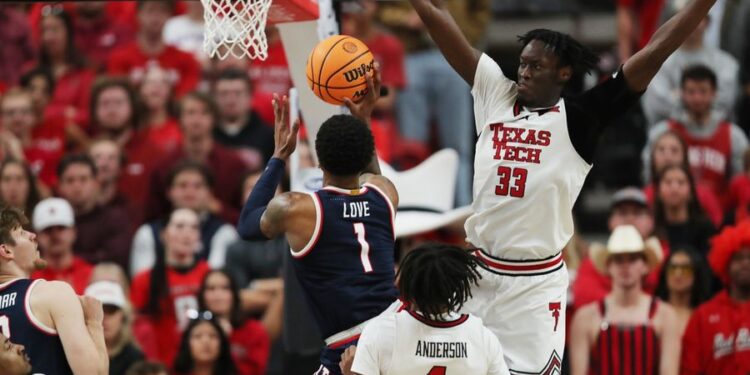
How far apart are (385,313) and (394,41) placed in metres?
6.95

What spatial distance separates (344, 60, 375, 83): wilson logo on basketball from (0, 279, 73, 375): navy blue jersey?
206cm

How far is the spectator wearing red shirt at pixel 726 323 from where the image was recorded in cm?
1065

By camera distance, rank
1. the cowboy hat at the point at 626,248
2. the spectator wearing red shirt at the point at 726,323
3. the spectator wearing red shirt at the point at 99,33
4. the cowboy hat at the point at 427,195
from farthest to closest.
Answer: the spectator wearing red shirt at the point at 99,33
the cowboy hat at the point at 427,195
the cowboy hat at the point at 626,248
the spectator wearing red shirt at the point at 726,323

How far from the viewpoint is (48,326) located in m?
7.58

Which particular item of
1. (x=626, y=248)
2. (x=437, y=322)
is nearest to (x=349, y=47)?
(x=437, y=322)

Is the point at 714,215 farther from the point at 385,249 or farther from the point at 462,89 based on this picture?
the point at 385,249

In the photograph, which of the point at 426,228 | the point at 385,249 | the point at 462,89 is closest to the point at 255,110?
the point at 462,89

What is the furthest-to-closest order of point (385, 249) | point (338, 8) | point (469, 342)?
point (338, 8) < point (385, 249) < point (469, 342)

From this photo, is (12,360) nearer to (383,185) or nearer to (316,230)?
(316,230)

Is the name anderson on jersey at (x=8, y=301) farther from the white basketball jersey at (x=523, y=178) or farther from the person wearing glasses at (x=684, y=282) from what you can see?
the person wearing glasses at (x=684, y=282)

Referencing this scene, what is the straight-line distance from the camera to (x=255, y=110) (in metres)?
14.0

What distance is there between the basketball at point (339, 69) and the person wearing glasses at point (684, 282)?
3.69 meters

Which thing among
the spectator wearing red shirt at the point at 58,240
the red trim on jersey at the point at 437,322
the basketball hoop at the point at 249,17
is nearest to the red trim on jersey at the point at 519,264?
the red trim on jersey at the point at 437,322

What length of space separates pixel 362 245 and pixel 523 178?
2.99ft
